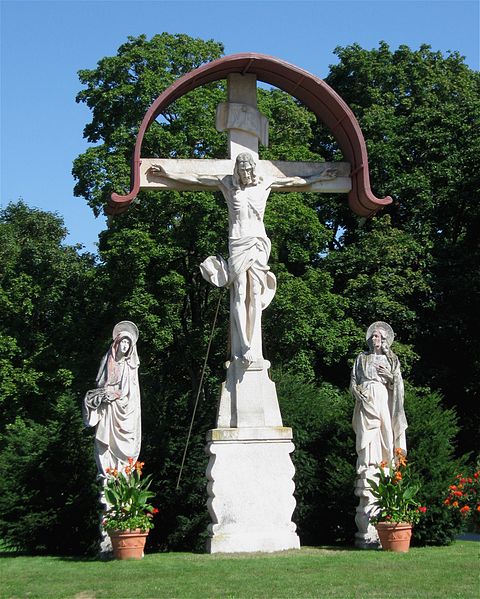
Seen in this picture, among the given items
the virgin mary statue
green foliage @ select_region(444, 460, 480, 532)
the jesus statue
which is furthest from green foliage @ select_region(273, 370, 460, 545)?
the virgin mary statue

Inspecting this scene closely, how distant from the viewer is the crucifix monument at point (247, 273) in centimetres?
1090

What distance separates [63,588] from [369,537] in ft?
14.4

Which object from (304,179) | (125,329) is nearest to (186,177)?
(304,179)

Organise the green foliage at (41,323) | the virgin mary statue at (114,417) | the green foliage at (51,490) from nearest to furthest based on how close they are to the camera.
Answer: the virgin mary statue at (114,417)
the green foliage at (51,490)
the green foliage at (41,323)

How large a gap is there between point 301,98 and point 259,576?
649cm

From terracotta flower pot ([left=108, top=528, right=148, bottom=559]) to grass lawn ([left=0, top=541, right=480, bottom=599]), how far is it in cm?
19

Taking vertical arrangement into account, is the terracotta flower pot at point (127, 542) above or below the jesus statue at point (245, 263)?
below

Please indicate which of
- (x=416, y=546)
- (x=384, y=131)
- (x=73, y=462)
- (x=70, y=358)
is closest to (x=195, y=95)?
(x=384, y=131)

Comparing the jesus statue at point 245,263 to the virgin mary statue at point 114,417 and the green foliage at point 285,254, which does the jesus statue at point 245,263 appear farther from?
the green foliage at point 285,254

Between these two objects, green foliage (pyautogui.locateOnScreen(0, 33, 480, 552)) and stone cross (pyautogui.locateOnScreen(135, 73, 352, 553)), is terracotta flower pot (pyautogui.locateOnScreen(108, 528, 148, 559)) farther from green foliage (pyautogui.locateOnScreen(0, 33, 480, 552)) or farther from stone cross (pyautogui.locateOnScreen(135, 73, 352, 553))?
green foliage (pyautogui.locateOnScreen(0, 33, 480, 552))

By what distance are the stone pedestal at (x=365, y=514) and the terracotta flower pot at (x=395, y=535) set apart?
1.76 feet

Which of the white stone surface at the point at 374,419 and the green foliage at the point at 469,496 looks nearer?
the green foliage at the point at 469,496

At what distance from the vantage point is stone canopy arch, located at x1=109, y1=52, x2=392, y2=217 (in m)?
A: 11.6

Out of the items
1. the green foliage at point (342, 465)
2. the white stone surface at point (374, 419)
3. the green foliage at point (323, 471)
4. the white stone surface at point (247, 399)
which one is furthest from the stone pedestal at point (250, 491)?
the green foliage at point (323, 471)
